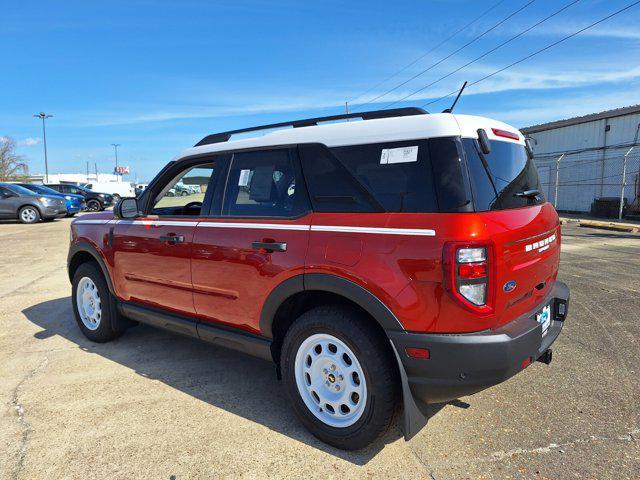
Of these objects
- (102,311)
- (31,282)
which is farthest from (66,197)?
(102,311)

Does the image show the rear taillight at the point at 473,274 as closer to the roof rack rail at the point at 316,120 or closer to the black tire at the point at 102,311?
the roof rack rail at the point at 316,120

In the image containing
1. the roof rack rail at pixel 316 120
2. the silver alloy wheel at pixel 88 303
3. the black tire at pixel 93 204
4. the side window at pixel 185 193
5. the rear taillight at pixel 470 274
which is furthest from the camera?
the black tire at pixel 93 204

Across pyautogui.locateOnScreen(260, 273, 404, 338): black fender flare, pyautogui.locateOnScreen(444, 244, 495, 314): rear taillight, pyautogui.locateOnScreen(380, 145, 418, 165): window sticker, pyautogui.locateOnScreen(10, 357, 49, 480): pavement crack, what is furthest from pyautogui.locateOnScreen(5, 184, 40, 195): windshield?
pyautogui.locateOnScreen(444, 244, 495, 314): rear taillight

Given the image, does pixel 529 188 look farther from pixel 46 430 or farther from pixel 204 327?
pixel 46 430

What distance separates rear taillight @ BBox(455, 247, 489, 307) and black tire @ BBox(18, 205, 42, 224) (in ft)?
63.9

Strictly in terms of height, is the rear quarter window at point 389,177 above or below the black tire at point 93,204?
above

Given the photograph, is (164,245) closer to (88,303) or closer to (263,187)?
(263,187)


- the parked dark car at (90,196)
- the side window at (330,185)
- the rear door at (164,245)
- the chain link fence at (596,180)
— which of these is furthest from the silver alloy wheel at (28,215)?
the chain link fence at (596,180)

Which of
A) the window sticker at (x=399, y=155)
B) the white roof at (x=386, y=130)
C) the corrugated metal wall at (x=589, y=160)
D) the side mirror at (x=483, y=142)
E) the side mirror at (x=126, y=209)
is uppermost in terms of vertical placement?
the corrugated metal wall at (x=589, y=160)

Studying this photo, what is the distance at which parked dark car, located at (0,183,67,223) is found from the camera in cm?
1744

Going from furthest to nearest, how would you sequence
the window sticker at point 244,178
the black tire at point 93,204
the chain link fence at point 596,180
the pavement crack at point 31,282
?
the black tire at point 93,204, the chain link fence at point 596,180, the pavement crack at point 31,282, the window sticker at point 244,178

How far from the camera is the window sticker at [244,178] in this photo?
3.28 meters

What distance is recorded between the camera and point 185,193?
4.02 m

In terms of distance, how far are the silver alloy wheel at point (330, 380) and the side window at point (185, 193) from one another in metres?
1.55
